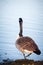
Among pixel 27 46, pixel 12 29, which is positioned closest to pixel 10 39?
pixel 12 29

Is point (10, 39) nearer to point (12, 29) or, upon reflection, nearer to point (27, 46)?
point (12, 29)

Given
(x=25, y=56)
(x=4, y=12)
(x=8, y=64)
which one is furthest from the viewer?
(x=4, y=12)

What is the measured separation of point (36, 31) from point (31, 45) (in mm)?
437

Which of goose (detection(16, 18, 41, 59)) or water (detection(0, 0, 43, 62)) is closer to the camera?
goose (detection(16, 18, 41, 59))

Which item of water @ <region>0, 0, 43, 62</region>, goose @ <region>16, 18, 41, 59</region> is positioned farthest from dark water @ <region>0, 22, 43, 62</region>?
goose @ <region>16, 18, 41, 59</region>

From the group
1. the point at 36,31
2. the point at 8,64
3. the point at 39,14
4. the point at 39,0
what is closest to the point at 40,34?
the point at 36,31

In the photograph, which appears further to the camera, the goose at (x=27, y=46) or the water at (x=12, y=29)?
the water at (x=12, y=29)

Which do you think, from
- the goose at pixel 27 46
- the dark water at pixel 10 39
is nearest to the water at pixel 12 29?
the dark water at pixel 10 39

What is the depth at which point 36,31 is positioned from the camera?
229 cm

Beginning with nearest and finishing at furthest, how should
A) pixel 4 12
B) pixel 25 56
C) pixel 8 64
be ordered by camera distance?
1. pixel 8 64
2. pixel 25 56
3. pixel 4 12

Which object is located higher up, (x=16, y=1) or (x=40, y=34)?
(x=16, y=1)

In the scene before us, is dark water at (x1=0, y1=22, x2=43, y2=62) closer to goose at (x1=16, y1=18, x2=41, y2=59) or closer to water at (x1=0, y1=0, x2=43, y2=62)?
water at (x1=0, y1=0, x2=43, y2=62)

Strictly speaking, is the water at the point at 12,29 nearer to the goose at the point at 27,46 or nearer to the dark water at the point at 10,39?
the dark water at the point at 10,39

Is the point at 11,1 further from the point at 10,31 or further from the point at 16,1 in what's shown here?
the point at 10,31
